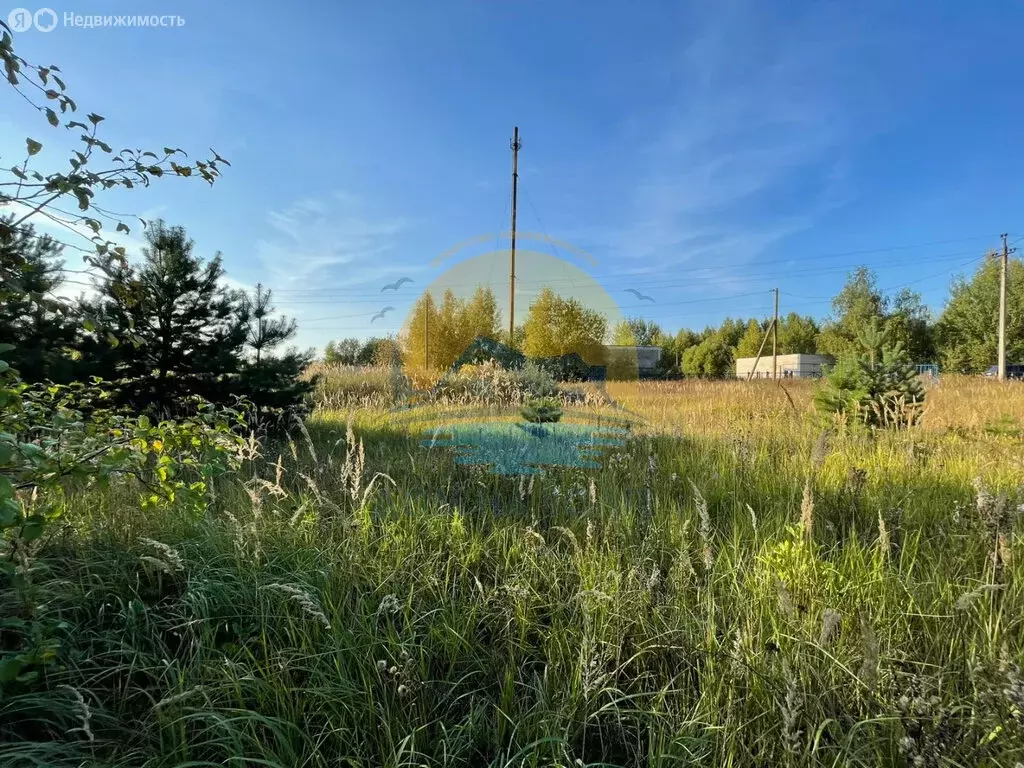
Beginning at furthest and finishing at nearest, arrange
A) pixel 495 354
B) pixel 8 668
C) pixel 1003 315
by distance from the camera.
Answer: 1. pixel 1003 315
2. pixel 495 354
3. pixel 8 668

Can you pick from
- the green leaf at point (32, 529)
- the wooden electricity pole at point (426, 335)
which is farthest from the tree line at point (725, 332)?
the green leaf at point (32, 529)

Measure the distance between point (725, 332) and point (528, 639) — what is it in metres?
57.6

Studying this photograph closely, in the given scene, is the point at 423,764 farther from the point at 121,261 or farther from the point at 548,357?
the point at 548,357

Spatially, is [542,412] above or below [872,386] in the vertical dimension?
below

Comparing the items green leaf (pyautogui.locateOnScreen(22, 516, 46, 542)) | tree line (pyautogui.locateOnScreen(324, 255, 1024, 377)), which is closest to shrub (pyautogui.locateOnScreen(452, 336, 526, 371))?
tree line (pyautogui.locateOnScreen(324, 255, 1024, 377))

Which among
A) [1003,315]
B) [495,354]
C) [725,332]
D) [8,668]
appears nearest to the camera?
[8,668]

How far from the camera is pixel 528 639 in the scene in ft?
5.49

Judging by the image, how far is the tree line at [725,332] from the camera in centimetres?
649

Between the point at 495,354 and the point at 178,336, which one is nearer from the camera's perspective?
the point at 178,336

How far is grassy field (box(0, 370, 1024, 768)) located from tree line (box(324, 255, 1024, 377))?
4031 mm

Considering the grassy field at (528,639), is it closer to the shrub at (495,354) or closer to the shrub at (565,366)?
the shrub at (565,366)

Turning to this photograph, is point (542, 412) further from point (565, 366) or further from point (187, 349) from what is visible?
point (187, 349)

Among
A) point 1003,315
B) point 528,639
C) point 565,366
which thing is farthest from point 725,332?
point 528,639

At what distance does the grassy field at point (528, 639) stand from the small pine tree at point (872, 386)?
3048 millimetres
